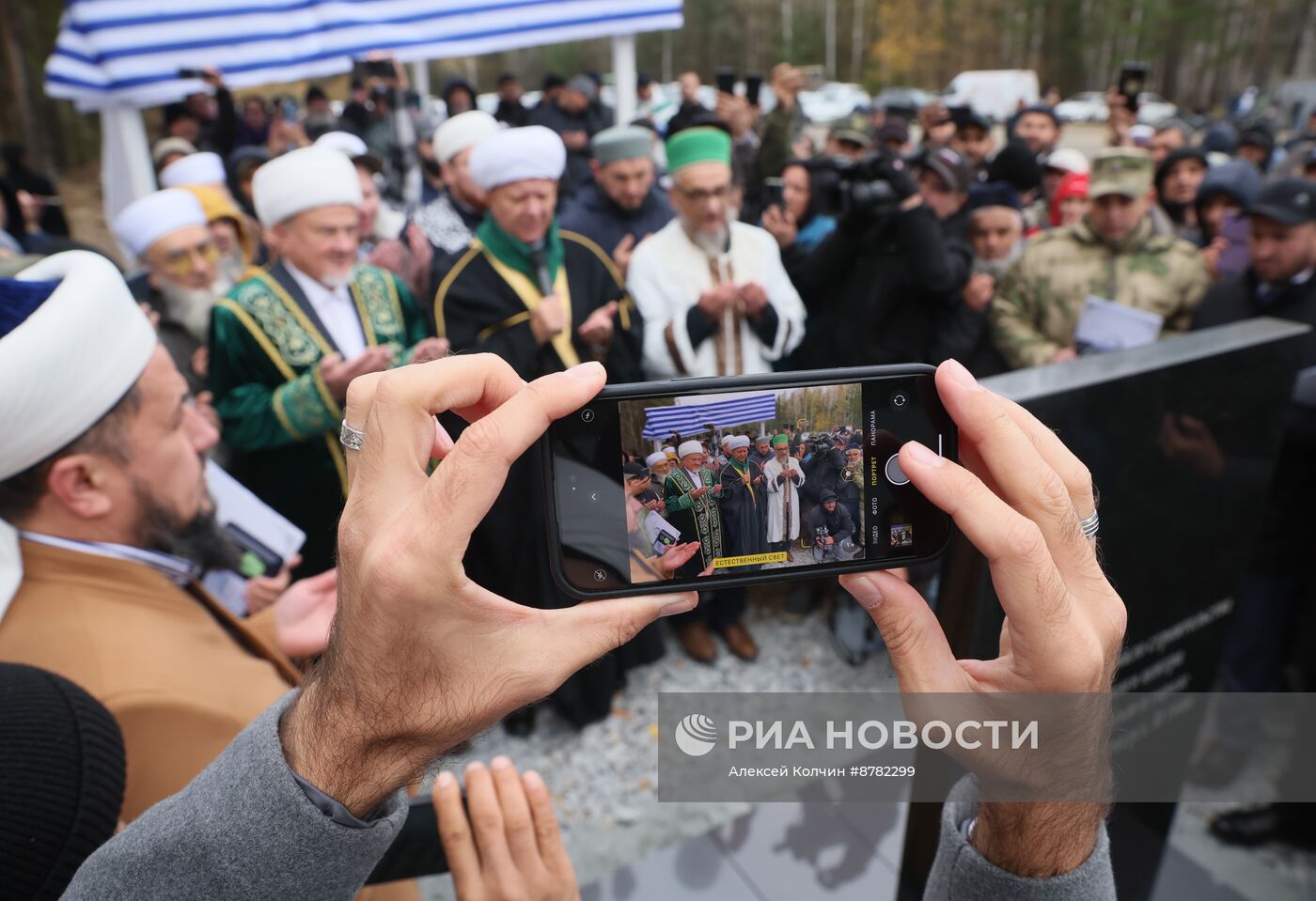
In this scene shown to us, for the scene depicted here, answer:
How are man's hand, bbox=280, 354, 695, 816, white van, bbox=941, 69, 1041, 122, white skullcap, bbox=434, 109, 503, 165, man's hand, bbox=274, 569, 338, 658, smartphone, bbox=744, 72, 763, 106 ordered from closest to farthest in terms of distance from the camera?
1. man's hand, bbox=280, 354, 695, 816
2. man's hand, bbox=274, 569, 338, 658
3. white skullcap, bbox=434, 109, 503, 165
4. smartphone, bbox=744, 72, 763, 106
5. white van, bbox=941, 69, 1041, 122

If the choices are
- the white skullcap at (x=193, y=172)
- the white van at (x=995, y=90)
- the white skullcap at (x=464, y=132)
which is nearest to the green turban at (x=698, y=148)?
the white skullcap at (x=464, y=132)

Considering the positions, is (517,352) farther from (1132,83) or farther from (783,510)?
(1132,83)

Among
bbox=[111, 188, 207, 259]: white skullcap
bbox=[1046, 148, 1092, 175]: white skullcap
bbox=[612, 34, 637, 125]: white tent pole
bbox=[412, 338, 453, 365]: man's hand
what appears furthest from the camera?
bbox=[612, 34, 637, 125]: white tent pole

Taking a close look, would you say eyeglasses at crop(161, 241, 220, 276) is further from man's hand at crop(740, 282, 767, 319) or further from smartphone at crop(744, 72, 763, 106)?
smartphone at crop(744, 72, 763, 106)

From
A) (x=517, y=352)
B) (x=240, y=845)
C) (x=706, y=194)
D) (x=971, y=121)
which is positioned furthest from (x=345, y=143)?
(x=240, y=845)

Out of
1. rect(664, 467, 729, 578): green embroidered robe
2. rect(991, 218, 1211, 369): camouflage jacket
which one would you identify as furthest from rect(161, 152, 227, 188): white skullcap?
rect(664, 467, 729, 578): green embroidered robe

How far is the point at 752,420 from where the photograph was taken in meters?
0.98

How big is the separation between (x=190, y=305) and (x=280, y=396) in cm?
105

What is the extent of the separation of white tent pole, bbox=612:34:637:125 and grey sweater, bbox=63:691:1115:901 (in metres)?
6.44

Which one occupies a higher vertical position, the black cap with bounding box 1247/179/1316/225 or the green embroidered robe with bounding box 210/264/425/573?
the black cap with bounding box 1247/179/1316/225

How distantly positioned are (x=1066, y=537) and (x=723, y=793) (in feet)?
8.06

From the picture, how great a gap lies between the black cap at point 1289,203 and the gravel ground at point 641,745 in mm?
2274

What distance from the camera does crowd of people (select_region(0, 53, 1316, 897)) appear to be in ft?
4.15

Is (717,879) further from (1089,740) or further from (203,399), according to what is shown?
(203,399)
